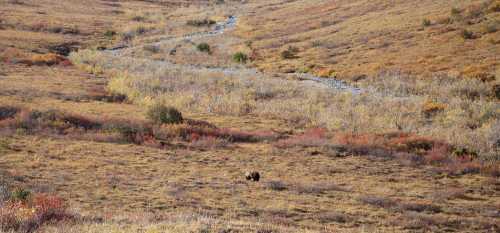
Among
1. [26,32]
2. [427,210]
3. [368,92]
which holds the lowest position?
[427,210]

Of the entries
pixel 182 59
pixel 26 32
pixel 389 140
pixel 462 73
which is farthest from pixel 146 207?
pixel 26 32

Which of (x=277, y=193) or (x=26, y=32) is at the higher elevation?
(x=26, y=32)

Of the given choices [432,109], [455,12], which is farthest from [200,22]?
[432,109]

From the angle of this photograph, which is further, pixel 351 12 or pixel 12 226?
pixel 351 12

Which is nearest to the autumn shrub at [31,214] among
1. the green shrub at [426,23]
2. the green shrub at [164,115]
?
the green shrub at [164,115]

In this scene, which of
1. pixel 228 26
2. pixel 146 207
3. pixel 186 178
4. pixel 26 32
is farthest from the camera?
pixel 228 26

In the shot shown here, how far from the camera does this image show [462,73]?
1532 inches

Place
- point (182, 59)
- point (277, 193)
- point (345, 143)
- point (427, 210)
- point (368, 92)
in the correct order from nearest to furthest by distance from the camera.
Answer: point (427, 210) → point (277, 193) → point (345, 143) → point (368, 92) → point (182, 59)

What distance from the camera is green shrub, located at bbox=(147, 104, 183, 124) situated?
2632cm

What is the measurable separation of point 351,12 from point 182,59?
108 ft

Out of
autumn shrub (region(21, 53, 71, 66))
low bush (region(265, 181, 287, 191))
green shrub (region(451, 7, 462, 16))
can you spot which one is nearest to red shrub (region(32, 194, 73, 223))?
low bush (region(265, 181, 287, 191))

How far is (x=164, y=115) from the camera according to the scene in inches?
1041

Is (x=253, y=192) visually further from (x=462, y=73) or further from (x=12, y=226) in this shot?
(x=462, y=73)

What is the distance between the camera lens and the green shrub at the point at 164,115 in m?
26.3
